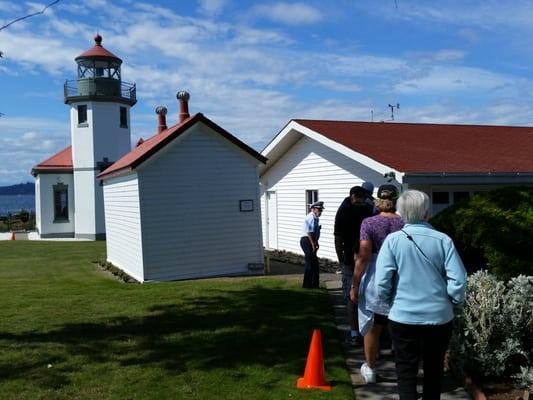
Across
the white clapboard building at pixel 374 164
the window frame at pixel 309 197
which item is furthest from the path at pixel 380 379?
the window frame at pixel 309 197

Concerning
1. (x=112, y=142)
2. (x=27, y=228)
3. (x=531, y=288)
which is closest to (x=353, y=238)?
(x=531, y=288)

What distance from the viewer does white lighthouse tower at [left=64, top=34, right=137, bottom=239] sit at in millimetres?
28922

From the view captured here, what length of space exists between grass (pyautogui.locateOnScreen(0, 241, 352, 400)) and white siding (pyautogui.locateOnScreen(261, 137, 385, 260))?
4331 mm

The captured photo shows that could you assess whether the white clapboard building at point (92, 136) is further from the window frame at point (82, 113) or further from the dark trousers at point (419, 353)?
the dark trousers at point (419, 353)

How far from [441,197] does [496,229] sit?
5.58m

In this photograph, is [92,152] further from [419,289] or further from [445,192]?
[419,289]

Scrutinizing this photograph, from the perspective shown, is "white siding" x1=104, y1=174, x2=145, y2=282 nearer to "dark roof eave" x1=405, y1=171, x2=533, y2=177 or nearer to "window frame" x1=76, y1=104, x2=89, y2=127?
"dark roof eave" x1=405, y1=171, x2=533, y2=177

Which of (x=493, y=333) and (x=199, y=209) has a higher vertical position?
(x=199, y=209)

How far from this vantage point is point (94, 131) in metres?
28.9

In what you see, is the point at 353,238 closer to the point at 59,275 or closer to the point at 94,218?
the point at 59,275

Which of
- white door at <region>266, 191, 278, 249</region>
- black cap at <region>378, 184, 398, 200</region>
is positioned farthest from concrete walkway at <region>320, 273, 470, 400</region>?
white door at <region>266, 191, 278, 249</region>

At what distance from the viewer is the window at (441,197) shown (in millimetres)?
13102

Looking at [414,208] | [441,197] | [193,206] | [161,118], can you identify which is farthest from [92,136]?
[414,208]

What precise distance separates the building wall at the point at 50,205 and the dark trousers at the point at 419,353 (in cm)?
2931
